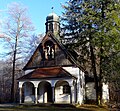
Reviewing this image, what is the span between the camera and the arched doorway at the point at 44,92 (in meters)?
31.7

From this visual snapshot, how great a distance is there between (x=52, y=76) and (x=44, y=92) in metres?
3.59

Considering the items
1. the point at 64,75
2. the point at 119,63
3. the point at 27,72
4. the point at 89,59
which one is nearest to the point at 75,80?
the point at 64,75

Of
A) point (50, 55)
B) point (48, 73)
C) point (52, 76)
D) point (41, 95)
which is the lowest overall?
point (41, 95)

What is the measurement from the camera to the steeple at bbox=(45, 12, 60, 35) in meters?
36.4

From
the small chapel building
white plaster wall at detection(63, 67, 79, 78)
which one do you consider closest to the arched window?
the small chapel building

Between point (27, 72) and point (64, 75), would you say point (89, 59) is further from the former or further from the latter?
point (27, 72)

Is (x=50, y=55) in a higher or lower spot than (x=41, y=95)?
higher

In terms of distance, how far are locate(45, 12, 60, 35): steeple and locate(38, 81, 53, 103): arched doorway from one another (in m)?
8.25

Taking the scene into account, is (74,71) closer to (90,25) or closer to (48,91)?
(48,91)

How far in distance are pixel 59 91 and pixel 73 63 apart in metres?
3.86

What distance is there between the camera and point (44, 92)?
3192 cm

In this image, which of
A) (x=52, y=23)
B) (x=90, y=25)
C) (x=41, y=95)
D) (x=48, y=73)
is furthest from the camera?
(x=52, y=23)

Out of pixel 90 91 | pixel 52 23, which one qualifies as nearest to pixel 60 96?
pixel 90 91

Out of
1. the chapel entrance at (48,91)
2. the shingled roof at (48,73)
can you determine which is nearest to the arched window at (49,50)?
the shingled roof at (48,73)
